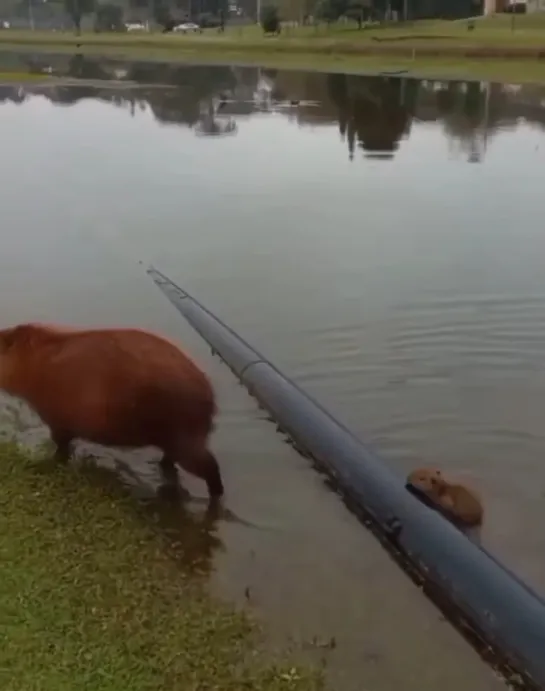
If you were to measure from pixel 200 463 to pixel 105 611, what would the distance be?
125 cm

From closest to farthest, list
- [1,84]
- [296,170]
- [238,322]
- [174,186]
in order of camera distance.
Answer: [238,322], [174,186], [296,170], [1,84]

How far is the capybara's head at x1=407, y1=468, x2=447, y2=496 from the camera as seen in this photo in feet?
17.1

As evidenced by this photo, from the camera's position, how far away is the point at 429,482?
17.2 ft

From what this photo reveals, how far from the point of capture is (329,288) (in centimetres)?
952

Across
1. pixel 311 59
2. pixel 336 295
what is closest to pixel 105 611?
pixel 336 295

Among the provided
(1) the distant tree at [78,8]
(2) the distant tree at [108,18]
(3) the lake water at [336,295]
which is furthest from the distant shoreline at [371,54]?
(2) the distant tree at [108,18]

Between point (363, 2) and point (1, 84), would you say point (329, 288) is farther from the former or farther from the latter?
point (363, 2)

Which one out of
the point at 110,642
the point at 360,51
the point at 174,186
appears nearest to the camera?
the point at 110,642

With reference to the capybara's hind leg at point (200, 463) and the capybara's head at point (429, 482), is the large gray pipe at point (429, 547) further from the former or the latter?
the capybara's hind leg at point (200, 463)

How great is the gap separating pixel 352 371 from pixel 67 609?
3.53 metres

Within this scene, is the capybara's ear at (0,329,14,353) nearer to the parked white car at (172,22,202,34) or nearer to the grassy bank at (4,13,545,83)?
the grassy bank at (4,13,545,83)

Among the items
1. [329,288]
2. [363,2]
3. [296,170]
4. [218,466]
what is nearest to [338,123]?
[296,170]

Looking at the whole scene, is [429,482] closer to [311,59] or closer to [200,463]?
[200,463]

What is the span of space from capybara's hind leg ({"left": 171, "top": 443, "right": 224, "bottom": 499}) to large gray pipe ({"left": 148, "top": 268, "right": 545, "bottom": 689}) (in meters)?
0.61
